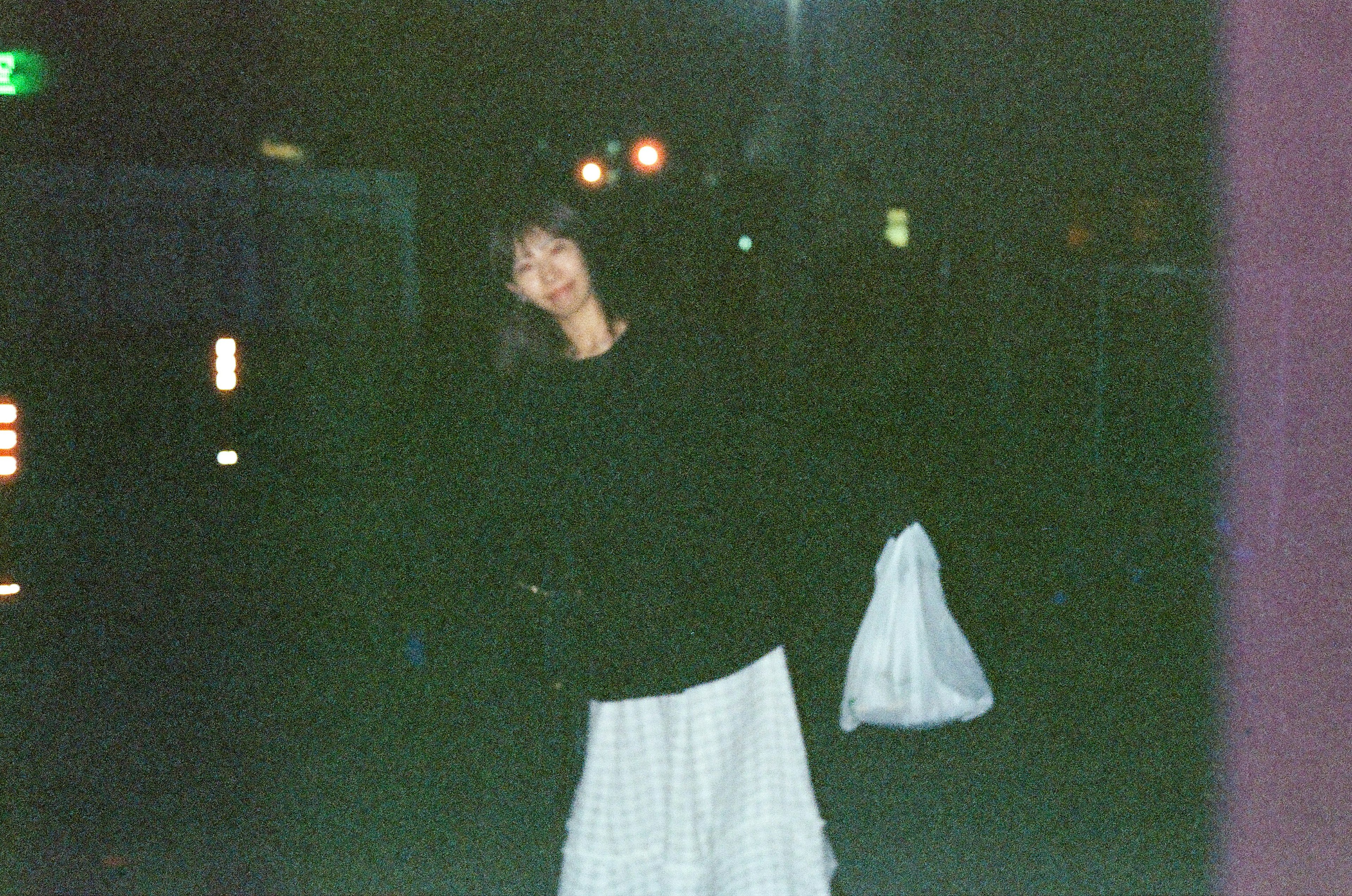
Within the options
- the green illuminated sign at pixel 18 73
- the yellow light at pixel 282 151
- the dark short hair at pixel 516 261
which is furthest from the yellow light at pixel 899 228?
the dark short hair at pixel 516 261

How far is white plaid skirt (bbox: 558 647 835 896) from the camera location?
295cm

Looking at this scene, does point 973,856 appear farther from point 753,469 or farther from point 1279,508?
point 753,469

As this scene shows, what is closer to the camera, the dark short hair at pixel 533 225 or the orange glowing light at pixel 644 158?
the orange glowing light at pixel 644 158

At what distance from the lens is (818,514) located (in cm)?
299

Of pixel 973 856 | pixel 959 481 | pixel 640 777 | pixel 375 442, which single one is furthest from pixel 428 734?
pixel 959 481

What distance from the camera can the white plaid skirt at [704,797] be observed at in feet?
9.66

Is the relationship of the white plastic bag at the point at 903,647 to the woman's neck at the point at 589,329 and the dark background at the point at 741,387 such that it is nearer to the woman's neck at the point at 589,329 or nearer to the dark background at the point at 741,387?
the dark background at the point at 741,387

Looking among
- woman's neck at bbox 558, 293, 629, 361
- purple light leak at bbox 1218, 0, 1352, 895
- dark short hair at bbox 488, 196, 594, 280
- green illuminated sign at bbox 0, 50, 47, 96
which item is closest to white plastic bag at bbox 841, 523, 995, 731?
woman's neck at bbox 558, 293, 629, 361

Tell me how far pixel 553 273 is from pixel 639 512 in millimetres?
487

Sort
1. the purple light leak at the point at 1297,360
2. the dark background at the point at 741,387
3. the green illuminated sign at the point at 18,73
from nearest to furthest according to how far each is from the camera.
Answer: the dark background at the point at 741,387 → the purple light leak at the point at 1297,360 → the green illuminated sign at the point at 18,73

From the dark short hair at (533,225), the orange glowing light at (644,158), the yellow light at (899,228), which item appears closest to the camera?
the orange glowing light at (644,158)

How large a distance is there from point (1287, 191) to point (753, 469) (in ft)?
11.1

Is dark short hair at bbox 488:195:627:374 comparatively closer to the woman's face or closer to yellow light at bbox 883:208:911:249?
the woman's face

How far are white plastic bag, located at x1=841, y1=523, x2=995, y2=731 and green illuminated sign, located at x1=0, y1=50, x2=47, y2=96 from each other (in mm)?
5327
